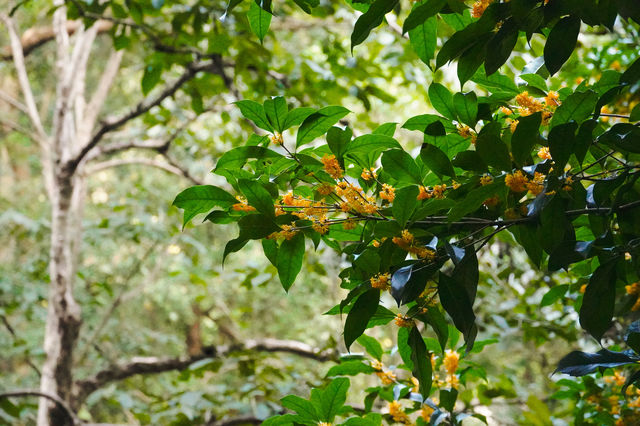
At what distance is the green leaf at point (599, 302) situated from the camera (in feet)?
1.82

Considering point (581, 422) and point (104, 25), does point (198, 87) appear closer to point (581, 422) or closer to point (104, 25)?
point (581, 422)

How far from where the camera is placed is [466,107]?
604mm

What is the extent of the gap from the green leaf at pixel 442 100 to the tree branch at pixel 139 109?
1.29 meters

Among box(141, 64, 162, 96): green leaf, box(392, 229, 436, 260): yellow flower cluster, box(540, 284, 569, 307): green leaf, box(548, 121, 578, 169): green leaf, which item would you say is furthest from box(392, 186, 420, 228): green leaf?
box(141, 64, 162, 96): green leaf

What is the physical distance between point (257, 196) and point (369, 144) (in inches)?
5.4

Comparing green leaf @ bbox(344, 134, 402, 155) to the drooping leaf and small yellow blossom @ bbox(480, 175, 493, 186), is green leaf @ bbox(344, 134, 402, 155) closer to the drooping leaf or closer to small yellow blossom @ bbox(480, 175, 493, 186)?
small yellow blossom @ bbox(480, 175, 493, 186)

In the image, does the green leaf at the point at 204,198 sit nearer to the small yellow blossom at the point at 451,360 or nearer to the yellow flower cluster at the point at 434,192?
the yellow flower cluster at the point at 434,192

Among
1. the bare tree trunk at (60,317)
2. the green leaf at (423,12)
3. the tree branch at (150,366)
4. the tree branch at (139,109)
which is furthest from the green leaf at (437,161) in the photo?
the bare tree trunk at (60,317)

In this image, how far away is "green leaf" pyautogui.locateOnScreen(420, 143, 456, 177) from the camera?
1.92 feet

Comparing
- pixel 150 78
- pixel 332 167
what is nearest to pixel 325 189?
pixel 332 167

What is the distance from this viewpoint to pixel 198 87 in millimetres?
1917

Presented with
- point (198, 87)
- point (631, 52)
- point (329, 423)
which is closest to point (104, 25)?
point (198, 87)

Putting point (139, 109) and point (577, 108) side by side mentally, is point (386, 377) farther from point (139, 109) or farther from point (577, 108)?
point (139, 109)

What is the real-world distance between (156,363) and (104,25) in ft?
6.90
